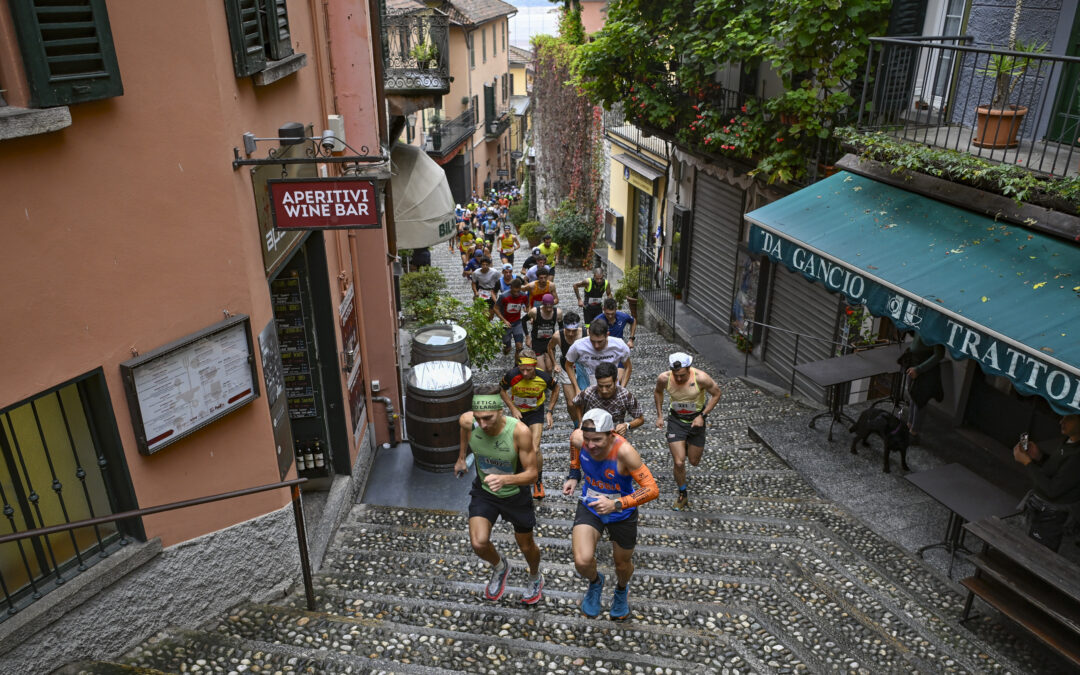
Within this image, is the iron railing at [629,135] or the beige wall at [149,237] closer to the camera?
the beige wall at [149,237]

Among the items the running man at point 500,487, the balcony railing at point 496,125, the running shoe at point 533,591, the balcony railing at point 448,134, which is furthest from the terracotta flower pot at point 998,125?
the balcony railing at point 496,125

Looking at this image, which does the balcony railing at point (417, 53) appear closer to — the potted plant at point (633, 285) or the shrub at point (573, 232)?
the potted plant at point (633, 285)

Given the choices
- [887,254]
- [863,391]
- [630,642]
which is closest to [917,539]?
[887,254]

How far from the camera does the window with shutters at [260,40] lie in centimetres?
509

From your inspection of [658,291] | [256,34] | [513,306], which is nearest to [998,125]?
[256,34]

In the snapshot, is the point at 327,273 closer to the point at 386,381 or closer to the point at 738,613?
the point at 386,381

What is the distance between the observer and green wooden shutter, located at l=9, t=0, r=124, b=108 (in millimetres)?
3801

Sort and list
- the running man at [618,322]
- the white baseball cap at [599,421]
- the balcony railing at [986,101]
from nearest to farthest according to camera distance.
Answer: the white baseball cap at [599,421], the balcony railing at [986,101], the running man at [618,322]

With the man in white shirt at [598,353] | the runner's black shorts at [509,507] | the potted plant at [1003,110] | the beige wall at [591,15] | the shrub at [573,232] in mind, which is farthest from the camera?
the beige wall at [591,15]

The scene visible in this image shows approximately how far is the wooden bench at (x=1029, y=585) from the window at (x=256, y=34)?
6276 millimetres

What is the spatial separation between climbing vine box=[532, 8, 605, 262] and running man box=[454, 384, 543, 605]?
19.5 meters

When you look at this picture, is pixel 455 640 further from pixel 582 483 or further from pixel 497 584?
pixel 582 483

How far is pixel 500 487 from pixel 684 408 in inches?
112

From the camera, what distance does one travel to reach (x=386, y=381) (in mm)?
9953
